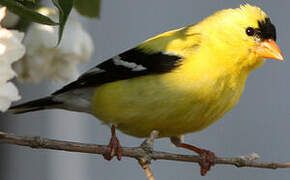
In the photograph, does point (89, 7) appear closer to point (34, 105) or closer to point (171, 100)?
point (171, 100)

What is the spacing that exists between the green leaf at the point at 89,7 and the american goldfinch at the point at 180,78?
0.62 m

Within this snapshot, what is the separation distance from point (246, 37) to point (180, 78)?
431mm

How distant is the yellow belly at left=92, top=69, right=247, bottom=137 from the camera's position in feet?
7.04

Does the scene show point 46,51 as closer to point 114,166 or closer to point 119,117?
point 119,117

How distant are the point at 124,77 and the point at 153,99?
220 mm

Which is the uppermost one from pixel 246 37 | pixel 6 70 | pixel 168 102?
pixel 246 37

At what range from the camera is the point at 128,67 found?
2371 millimetres

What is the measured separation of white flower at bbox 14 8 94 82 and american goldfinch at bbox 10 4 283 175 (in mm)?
392

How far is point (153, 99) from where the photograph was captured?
2.18 meters

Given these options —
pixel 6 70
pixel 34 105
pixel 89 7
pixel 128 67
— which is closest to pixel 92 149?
pixel 89 7

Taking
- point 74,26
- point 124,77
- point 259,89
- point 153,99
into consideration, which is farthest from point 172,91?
point 259,89

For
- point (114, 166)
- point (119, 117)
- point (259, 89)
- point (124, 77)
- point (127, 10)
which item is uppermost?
point (127, 10)

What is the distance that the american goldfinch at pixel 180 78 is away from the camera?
2.17 metres

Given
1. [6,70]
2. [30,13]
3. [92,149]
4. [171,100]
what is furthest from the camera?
[171,100]
